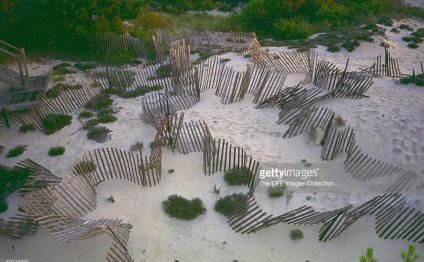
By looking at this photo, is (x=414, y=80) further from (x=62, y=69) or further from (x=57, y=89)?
(x=62, y=69)

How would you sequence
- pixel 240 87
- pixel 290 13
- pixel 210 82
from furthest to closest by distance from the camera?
1. pixel 290 13
2. pixel 210 82
3. pixel 240 87

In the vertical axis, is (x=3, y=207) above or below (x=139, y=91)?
below

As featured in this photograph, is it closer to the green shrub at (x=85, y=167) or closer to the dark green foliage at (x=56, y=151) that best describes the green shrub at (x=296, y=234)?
the green shrub at (x=85, y=167)

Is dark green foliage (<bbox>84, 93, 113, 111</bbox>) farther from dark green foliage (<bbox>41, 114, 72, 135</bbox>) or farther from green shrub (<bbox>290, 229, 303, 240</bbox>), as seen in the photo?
green shrub (<bbox>290, 229, 303, 240</bbox>)

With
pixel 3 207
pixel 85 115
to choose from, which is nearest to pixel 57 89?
pixel 85 115

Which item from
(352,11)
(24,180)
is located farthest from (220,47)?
(24,180)

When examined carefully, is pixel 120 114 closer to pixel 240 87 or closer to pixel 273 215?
pixel 240 87

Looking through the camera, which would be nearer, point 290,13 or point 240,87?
point 240,87
